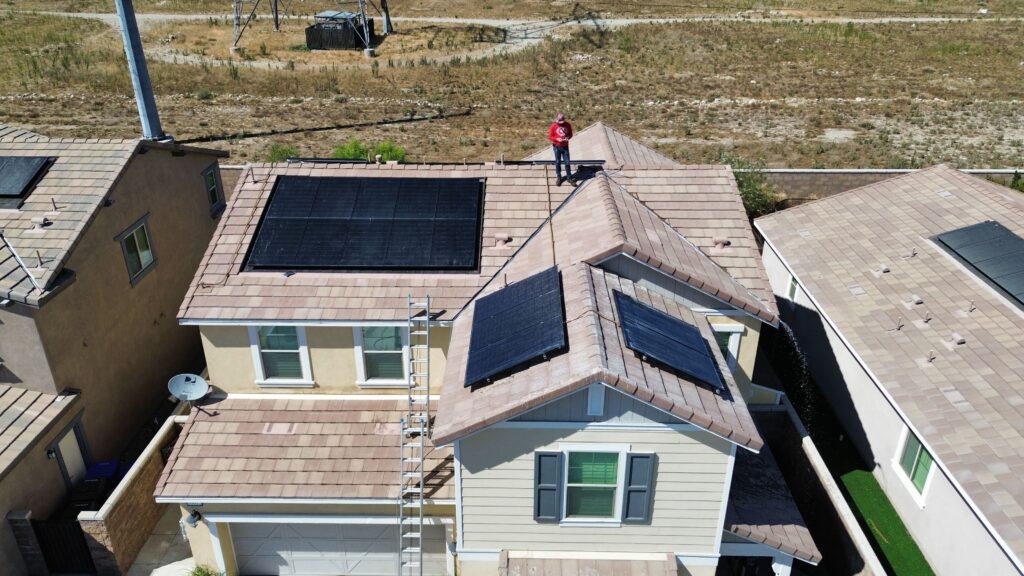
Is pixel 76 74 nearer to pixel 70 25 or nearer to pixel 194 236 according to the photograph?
pixel 70 25

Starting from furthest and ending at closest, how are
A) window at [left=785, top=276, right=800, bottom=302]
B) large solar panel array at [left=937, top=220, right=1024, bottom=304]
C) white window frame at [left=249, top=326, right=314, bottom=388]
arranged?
window at [left=785, top=276, right=800, bottom=302] < large solar panel array at [left=937, top=220, right=1024, bottom=304] < white window frame at [left=249, top=326, right=314, bottom=388]

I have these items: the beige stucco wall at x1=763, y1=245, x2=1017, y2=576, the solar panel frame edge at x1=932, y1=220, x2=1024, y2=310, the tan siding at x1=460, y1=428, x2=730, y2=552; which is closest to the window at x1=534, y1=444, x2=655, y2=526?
the tan siding at x1=460, y1=428, x2=730, y2=552

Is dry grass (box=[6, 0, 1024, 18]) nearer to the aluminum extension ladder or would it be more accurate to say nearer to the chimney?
the chimney

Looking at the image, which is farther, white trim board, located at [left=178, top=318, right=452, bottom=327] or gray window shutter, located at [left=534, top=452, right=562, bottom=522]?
white trim board, located at [left=178, top=318, right=452, bottom=327]

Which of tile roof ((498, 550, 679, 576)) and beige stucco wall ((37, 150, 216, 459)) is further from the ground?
beige stucco wall ((37, 150, 216, 459))

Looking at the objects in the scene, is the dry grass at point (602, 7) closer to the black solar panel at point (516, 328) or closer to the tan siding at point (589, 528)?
the black solar panel at point (516, 328)

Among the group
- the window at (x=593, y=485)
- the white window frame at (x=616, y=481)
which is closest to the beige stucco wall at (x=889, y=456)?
the window at (x=593, y=485)
